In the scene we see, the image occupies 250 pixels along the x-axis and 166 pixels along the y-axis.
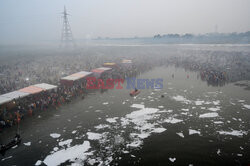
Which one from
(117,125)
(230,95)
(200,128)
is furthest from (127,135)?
(230,95)

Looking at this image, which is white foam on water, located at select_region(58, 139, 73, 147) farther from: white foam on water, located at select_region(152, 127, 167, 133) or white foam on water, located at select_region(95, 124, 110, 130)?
white foam on water, located at select_region(152, 127, 167, 133)

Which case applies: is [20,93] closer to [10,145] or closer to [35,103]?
[35,103]

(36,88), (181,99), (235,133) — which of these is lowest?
(235,133)

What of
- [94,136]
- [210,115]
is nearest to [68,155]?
[94,136]

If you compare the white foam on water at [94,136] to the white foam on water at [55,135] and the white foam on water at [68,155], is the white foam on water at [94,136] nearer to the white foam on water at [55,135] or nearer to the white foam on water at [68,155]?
the white foam on water at [68,155]

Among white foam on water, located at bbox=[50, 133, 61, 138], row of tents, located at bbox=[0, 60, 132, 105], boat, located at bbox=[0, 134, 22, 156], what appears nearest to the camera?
boat, located at bbox=[0, 134, 22, 156]

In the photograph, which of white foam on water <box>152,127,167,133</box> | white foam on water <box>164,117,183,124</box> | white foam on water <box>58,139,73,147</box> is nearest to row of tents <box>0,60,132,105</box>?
white foam on water <box>58,139,73,147</box>

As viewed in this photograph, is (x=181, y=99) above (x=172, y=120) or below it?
above

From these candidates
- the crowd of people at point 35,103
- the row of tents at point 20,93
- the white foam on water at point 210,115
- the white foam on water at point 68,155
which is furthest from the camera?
the row of tents at point 20,93

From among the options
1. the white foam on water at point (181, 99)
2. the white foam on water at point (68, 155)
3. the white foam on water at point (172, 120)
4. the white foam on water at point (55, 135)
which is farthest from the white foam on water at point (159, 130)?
the white foam on water at point (55, 135)
